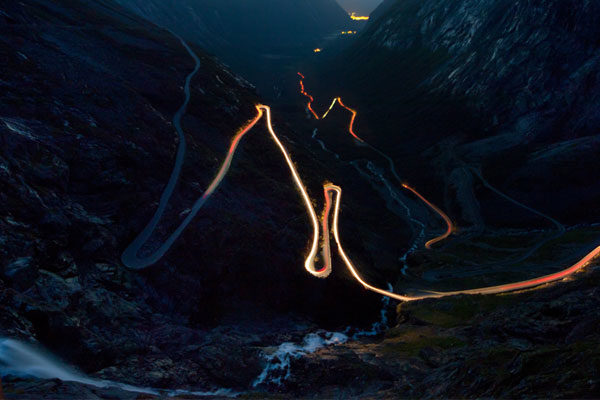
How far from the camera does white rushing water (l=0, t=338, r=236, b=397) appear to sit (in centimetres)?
2183

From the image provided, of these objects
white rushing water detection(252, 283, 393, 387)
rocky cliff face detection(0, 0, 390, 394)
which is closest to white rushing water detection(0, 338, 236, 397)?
rocky cliff face detection(0, 0, 390, 394)

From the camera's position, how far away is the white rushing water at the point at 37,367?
21.8m

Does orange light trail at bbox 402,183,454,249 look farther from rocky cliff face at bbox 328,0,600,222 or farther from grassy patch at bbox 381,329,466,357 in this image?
grassy patch at bbox 381,329,466,357

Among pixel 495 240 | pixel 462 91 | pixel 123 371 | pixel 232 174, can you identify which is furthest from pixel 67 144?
pixel 462 91

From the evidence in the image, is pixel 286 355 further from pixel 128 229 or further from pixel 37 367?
pixel 128 229

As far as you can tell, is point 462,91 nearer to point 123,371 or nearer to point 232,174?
point 232,174

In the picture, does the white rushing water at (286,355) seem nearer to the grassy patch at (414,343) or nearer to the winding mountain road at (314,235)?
the grassy patch at (414,343)

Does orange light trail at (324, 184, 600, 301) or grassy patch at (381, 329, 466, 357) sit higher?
orange light trail at (324, 184, 600, 301)

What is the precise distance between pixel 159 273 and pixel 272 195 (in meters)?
29.2

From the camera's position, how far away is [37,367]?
23.1m

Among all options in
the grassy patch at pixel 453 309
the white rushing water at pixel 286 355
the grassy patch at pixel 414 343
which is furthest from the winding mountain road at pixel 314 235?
the grassy patch at pixel 414 343

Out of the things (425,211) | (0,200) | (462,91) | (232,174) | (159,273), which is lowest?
(159,273)

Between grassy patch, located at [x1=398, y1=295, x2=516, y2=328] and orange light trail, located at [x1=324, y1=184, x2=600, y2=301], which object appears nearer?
grassy patch, located at [x1=398, y1=295, x2=516, y2=328]

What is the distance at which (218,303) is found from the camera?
1770 inches
